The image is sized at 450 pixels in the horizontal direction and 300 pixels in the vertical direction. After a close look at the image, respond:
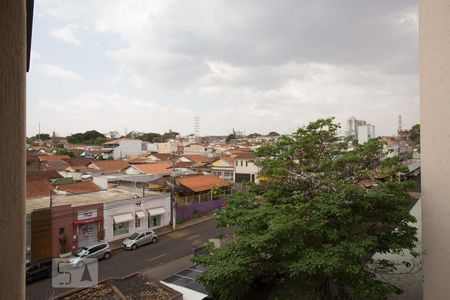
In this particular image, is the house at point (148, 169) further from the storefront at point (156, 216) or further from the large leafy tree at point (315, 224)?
the large leafy tree at point (315, 224)

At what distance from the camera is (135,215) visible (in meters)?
19.3

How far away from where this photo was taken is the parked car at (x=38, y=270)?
12.8 m

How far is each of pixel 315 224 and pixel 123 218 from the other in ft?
48.4

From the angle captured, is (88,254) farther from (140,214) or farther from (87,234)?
(140,214)

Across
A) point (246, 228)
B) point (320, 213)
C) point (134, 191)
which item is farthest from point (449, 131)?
point (134, 191)

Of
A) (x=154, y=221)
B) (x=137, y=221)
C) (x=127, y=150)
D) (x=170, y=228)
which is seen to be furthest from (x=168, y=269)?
(x=127, y=150)

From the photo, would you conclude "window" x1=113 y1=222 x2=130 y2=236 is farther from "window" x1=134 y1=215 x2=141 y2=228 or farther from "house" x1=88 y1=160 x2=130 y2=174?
"house" x1=88 y1=160 x2=130 y2=174

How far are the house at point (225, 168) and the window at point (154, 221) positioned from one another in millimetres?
14027

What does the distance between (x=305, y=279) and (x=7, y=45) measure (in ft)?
23.8

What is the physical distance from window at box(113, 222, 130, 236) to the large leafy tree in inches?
490

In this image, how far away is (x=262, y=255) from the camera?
24.4ft

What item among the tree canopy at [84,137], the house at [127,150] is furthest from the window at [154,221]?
the tree canopy at [84,137]

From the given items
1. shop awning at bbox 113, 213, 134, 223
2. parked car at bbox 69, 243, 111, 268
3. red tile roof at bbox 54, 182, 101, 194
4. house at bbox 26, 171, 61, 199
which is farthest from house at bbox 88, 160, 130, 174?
parked car at bbox 69, 243, 111, 268

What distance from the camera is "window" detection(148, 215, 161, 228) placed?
20.5m
